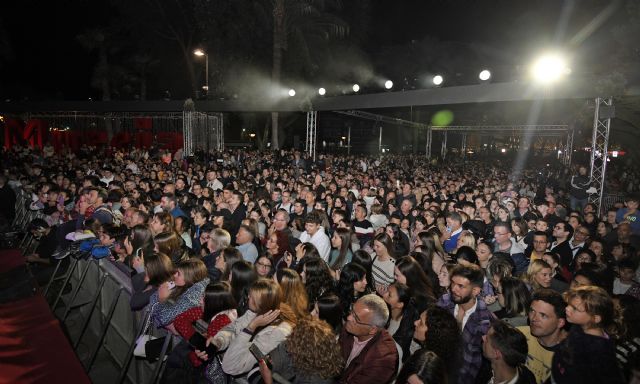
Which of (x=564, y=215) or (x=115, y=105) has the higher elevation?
(x=115, y=105)

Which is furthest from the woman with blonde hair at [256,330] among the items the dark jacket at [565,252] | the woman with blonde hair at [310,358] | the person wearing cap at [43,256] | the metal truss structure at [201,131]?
the metal truss structure at [201,131]

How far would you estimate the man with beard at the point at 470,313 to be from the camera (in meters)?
3.20

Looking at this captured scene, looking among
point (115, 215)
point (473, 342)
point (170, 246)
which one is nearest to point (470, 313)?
point (473, 342)

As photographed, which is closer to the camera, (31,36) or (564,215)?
(564,215)

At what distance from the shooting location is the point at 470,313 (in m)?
3.58

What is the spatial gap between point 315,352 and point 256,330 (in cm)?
52

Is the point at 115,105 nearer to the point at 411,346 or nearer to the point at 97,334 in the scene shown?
the point at 97,334

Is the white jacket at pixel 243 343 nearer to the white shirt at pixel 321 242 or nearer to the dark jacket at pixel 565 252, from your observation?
the white shirt at pixel 321 242

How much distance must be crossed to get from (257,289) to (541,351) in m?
2.26

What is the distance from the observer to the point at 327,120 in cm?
3381

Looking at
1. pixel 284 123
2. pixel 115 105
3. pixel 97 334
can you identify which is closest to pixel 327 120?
pixel 284 123

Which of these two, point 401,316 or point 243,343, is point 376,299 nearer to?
point 401,316

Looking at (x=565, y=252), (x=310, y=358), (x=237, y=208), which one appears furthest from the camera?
(x=237, y=208)

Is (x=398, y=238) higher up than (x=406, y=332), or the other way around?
(x=398, y=238)
